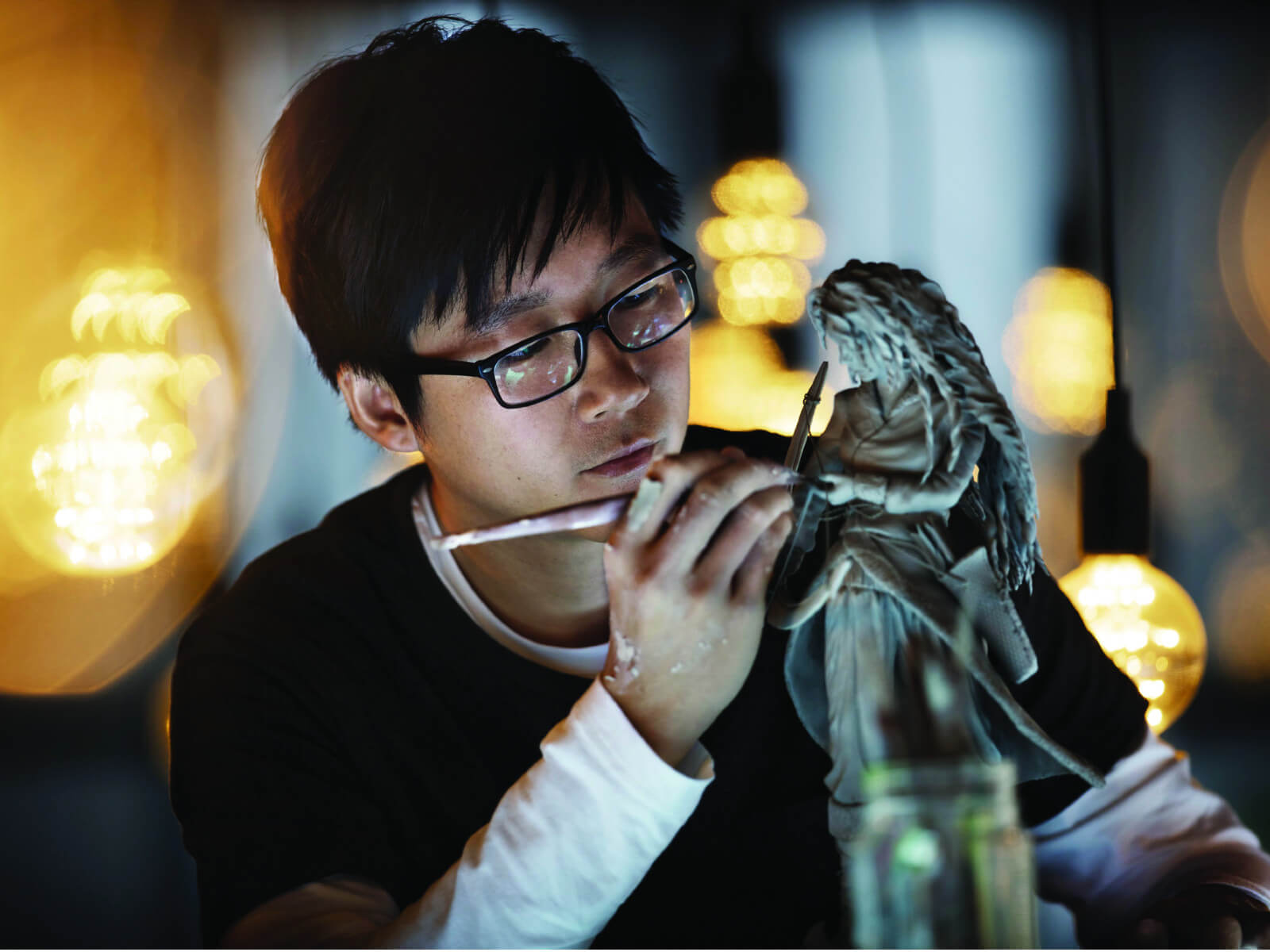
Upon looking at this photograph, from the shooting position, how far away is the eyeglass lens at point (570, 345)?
93cm

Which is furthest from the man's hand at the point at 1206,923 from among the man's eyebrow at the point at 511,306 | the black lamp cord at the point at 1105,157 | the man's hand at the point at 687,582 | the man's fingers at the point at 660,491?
the man's eyebrow at the point at 511,306

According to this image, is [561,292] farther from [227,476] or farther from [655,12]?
[227,476]

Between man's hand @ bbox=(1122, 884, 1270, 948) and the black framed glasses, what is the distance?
72cm

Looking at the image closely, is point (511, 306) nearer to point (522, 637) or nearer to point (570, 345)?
point (570, 345)

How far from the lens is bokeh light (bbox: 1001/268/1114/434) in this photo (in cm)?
159

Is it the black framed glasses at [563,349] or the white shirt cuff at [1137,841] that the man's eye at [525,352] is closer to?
the black framed glasses at [563,349]

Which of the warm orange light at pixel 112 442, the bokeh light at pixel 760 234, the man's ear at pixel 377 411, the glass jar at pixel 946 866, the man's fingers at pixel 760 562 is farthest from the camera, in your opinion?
the bokeh light at pixel 760 234

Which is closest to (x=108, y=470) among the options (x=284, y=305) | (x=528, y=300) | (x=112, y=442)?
(x=112, y=442)

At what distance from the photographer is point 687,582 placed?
80 centimetres

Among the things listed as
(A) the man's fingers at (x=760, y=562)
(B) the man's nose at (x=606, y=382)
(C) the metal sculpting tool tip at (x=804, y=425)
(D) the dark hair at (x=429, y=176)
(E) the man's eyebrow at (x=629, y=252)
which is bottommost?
(A) the man's fingers at (x=760, y=562)

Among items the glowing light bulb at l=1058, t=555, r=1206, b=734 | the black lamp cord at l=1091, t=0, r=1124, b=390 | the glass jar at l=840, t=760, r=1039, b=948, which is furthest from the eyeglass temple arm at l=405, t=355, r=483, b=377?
the black lamp cord at l=1091, t=0, r=1124, b=390

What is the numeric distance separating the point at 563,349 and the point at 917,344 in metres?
0.34

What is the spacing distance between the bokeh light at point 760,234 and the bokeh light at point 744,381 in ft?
0.27

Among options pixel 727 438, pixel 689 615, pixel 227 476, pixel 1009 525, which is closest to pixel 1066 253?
pixel 727 438
